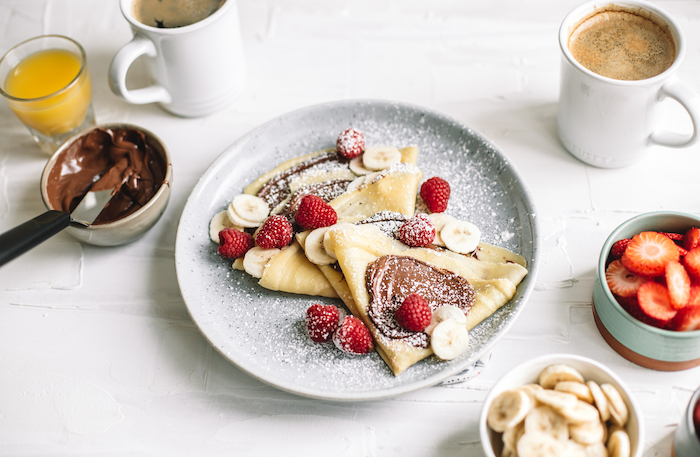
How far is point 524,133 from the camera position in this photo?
177 centimetres

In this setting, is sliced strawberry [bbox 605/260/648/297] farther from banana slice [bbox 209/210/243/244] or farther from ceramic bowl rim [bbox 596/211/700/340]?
banana slice [bbox 209/210/243/244]

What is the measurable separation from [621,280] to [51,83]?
67.4 inches

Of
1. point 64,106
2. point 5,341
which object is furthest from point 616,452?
point 64,106

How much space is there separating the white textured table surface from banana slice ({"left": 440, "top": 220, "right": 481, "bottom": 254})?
21 centimetres

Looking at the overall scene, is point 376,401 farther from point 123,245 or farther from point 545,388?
point 123,245

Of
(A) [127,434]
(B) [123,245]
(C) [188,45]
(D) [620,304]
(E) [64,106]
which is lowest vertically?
(A) [127,434]

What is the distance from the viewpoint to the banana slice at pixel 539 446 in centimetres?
101

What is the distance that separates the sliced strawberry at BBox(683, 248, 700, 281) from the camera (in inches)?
47.4

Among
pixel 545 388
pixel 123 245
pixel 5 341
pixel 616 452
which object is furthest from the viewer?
pixel 123 245

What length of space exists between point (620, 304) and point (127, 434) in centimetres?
116

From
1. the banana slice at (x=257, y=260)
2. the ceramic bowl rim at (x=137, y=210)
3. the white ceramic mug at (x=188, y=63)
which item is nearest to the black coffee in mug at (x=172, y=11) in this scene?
the white ceramic mug at (x=188, y=63)

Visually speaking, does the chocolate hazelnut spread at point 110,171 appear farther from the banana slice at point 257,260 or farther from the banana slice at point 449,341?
the banana slice at point 449,341

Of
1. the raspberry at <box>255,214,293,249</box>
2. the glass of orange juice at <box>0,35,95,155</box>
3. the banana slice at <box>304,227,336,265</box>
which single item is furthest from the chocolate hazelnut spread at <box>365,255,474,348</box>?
the glass of orange juice at <box>0,35,95,155</box>

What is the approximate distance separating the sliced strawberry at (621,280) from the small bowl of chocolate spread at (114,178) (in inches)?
45.0
